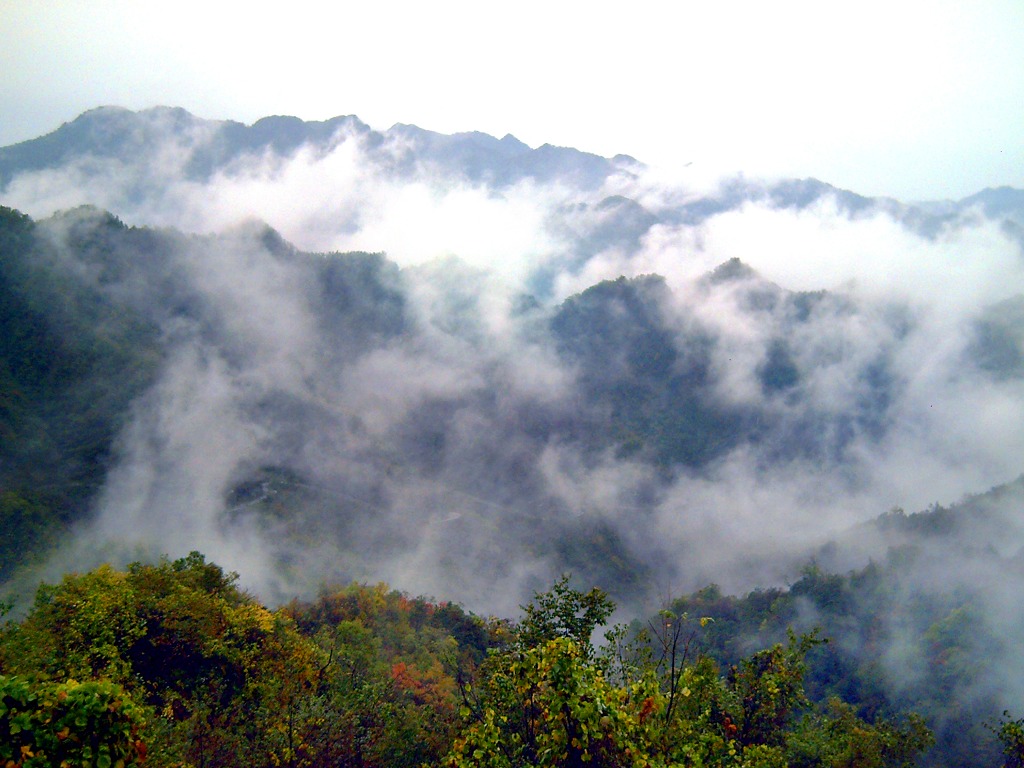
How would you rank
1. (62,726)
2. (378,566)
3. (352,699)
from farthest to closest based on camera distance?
(378,566), (352,699), (62,726)

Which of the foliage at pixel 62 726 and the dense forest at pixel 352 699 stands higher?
the foliage at pixel 62 726

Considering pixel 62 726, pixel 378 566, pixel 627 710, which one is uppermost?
pixel 62 726

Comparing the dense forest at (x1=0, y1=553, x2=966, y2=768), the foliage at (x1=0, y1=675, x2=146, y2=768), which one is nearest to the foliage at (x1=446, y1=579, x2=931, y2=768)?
the dense forest at (x1=0, y1=553, x2=966, y2=768)

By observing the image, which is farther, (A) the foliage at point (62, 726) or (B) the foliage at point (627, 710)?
(B) the foliage at point (627, 710)

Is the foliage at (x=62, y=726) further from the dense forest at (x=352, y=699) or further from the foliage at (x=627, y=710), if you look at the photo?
the foliage at (x=627, y=710)

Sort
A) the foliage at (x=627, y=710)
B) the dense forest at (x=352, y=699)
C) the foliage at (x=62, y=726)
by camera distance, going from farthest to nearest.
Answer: the foliage at (x=627, y=710)
the dense forest at (x=352, y=699)
the foliage at (x=62, y=726)

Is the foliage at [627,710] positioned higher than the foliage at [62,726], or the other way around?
the foliage at [62,726]

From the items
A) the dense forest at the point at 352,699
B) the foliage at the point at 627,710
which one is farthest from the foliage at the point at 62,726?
the foliage at the point at 627,710

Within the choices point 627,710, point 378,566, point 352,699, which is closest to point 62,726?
point 627,710

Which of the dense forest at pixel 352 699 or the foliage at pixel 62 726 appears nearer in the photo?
the foliage at pixel 62 726

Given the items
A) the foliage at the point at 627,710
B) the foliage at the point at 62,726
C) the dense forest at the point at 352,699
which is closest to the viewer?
the foliage at the point at 62,726

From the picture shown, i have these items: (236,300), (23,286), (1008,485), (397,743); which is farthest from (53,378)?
(1008,485)

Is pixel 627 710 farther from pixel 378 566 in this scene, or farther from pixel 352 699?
pixel 378 566

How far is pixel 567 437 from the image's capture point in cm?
19300
